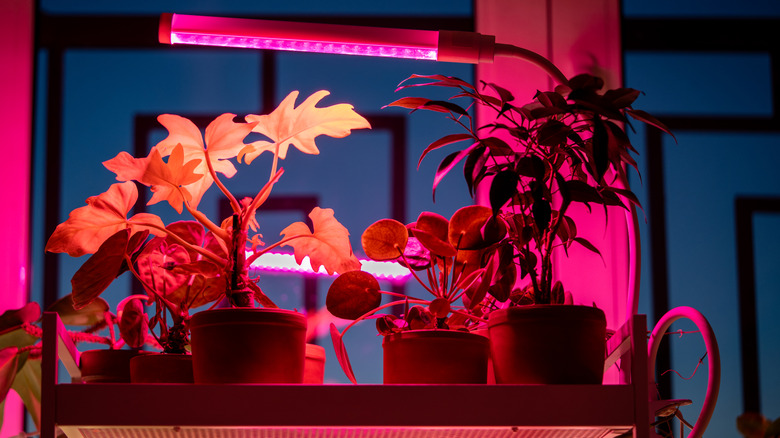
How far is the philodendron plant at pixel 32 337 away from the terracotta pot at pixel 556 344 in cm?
68

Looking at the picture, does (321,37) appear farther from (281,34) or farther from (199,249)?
(199,249)

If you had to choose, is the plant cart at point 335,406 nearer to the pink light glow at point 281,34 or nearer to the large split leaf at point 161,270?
the large split leaf at point 161,270

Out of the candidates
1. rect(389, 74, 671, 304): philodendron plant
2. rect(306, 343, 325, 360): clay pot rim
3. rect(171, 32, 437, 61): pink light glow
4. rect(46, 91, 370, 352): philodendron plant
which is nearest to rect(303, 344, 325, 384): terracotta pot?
rect(306, 343, 325, 360): clay pot rim

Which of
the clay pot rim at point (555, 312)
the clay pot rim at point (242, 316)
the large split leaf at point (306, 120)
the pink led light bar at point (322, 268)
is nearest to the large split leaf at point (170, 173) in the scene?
the large split leaf at point (306, 120)

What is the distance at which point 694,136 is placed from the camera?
192 cm

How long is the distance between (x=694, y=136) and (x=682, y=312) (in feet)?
3.59

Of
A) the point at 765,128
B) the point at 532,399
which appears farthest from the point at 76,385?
the point at 765,128

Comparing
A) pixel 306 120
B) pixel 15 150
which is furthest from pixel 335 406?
pixel 15 150

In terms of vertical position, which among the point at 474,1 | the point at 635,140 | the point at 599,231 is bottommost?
the point at 599,231

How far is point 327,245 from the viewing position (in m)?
1.08

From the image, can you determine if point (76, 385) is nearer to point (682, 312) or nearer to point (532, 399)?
point (532, 399)

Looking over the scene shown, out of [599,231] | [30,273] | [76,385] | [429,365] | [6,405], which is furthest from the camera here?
[30,273]

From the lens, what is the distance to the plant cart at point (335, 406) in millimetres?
843

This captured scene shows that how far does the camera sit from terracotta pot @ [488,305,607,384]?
915mm
